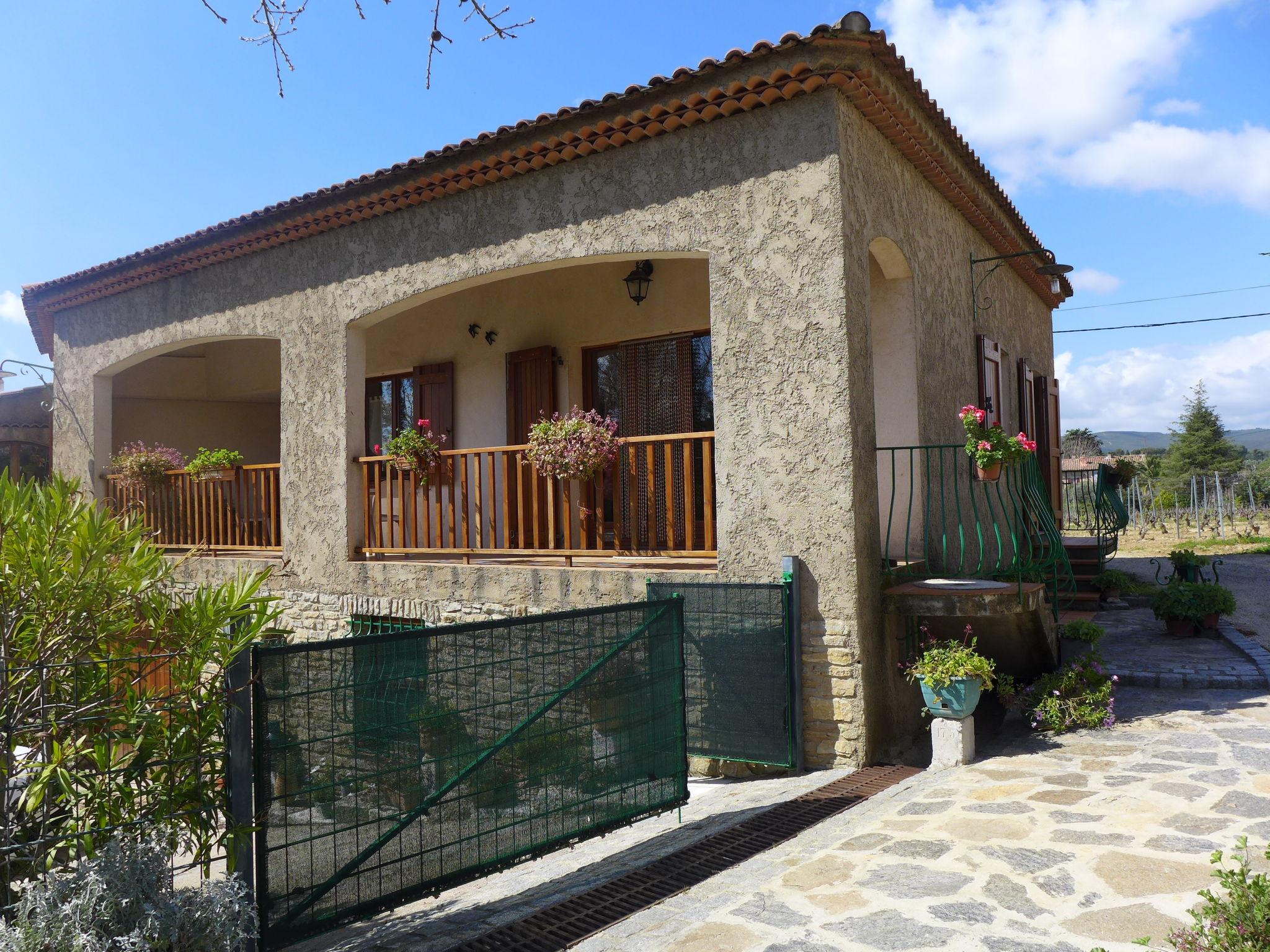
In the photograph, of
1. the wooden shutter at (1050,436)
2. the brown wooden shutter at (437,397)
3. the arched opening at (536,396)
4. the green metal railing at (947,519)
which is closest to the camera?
the green metal railing at (947,519)

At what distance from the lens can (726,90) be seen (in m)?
6.82

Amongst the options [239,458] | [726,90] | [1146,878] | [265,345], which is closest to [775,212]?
[726,90]

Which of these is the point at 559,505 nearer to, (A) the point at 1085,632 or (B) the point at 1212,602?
(A) the point at 1085,632

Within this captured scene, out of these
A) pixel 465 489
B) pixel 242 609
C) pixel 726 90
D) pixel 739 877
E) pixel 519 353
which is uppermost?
pixel 726 90

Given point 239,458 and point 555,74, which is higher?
point 555,74

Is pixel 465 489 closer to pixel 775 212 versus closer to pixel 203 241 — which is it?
pixel 775 212

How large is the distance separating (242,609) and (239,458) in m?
7.14

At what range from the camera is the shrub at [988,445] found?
6.89 m

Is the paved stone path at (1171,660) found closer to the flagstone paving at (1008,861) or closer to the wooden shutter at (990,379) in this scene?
the flagstone paving at (1008,861)

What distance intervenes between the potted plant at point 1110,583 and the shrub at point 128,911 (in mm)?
10365

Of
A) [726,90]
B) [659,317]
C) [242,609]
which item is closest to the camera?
[242,609]

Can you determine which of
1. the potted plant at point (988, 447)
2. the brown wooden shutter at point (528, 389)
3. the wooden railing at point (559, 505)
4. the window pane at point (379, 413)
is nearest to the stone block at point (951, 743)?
the potted plant at point (988, 447)

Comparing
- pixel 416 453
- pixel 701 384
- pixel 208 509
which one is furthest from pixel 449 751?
pixel 208 509

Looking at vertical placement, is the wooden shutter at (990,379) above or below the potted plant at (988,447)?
above
